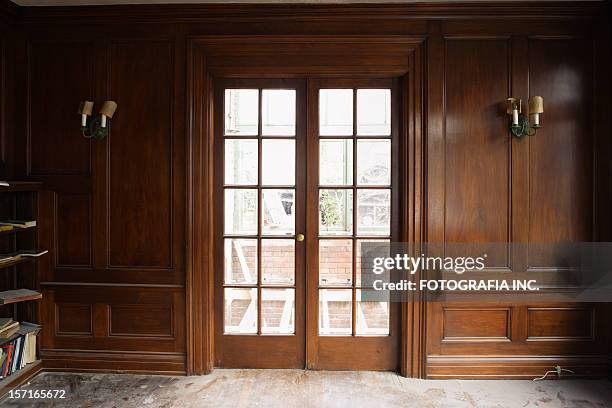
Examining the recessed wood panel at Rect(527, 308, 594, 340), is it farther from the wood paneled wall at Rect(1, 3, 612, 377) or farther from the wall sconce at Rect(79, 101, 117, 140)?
the wall sconce at Rect(79, 101, 117, 140)

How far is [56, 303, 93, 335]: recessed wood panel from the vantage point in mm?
3242

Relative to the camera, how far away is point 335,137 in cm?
322

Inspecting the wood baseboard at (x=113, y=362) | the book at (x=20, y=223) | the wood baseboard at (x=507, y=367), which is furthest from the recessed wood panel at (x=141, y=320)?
the wood baseboard at (x=507, y=367)

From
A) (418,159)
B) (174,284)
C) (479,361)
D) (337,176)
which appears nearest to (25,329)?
(174,284)

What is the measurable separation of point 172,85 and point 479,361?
3039 millimetres

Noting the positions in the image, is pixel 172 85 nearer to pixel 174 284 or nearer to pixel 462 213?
pixel 174 284

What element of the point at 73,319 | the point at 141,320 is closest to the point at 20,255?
the point at 73,319

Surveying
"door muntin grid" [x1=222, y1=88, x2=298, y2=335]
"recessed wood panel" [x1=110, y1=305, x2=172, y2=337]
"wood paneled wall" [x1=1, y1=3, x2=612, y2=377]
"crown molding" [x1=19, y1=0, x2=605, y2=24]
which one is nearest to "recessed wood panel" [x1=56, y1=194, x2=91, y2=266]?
"wood paneled wall" [x1=1, y1=3, x2=612, y2=377]

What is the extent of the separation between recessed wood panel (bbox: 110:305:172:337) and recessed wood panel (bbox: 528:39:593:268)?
108 inches

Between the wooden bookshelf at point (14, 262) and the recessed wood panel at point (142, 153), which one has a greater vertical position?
the recessed wood panel at point (142, 153)

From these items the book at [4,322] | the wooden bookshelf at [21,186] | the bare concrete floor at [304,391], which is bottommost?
the bare concrete floor at [304,391]

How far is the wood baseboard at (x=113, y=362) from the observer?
3188mm

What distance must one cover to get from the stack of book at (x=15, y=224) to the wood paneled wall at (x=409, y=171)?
0.12m

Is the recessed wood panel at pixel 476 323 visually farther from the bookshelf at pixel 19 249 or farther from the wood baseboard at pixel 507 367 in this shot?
the bookshelf at pixel 19 249
